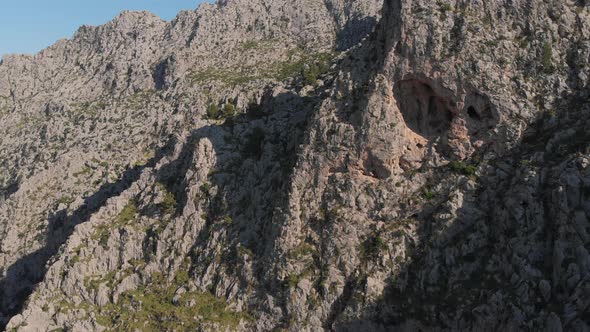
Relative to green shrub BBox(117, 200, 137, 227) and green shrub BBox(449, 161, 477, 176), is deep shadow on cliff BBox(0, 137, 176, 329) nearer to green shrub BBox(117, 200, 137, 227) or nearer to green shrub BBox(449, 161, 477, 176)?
green shrub BBox(117, 200, 137, 227)

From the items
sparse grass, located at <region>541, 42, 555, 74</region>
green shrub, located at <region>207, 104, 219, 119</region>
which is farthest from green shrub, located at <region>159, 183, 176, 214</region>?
sparse grass, located at <region>541, 42, 555, 74</region>

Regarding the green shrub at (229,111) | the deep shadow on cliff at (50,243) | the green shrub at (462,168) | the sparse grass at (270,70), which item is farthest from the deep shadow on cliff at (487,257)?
the sparse grass at (270,70)

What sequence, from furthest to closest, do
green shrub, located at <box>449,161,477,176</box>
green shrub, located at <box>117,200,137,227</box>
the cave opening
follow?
green shrub, located at <box>117,200,137,227</box>, the cave opening, green shrub, located at <box>449,161,477,176</box>

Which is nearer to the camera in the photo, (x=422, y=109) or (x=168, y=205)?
(x=422, y=109)

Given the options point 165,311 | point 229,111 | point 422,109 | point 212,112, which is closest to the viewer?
point 422,109

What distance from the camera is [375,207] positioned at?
6369cm

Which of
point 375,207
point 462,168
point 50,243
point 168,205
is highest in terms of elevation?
point 462,168

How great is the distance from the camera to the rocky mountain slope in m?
51.6

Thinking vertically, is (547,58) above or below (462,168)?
above

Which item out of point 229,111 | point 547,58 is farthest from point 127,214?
point 547,58

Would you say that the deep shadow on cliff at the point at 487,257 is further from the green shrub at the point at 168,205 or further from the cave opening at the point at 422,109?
the green shrub at the point at 168,205

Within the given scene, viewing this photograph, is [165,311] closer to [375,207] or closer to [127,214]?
[127,214]

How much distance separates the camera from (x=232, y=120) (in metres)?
90.1

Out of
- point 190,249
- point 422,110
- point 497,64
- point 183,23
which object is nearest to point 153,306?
point 190,249
